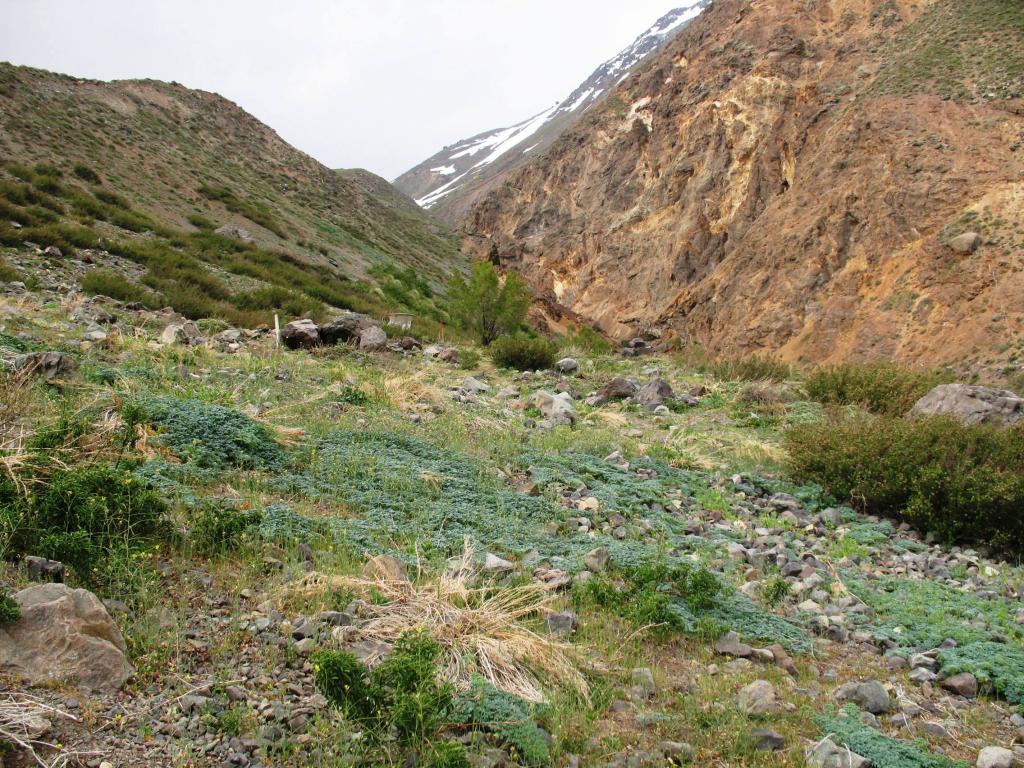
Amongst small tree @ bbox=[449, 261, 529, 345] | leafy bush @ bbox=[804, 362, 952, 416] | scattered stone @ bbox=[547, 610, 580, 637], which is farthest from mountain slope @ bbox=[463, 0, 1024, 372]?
scattered stone @ bbox=[547, 610, 580, 637]

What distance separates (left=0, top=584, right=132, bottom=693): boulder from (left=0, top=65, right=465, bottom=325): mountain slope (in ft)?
40.1

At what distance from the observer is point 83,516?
2861 mm

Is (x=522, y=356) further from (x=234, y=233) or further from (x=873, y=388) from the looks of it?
(x=234, y=233)

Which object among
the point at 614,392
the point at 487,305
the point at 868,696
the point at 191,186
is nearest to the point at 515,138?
the point at 191,186

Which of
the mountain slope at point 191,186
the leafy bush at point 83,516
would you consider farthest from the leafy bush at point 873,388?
the mountain slope at point 191,186

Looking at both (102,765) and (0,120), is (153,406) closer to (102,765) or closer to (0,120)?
(102,765)

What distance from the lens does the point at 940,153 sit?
18.9 meters

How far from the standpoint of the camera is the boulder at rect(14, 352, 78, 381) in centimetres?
498

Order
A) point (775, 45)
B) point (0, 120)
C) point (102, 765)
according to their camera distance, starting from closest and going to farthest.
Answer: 1. point (102, 765)
2. point (0, 120)
3. point (775, 45)

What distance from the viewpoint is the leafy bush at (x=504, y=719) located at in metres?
2.15

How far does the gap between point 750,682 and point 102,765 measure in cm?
237

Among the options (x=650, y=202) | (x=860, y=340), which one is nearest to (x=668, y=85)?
(x=650, y=202)

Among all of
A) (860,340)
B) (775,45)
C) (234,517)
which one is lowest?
(860,340)

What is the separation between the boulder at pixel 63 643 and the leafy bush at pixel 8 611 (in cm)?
3
